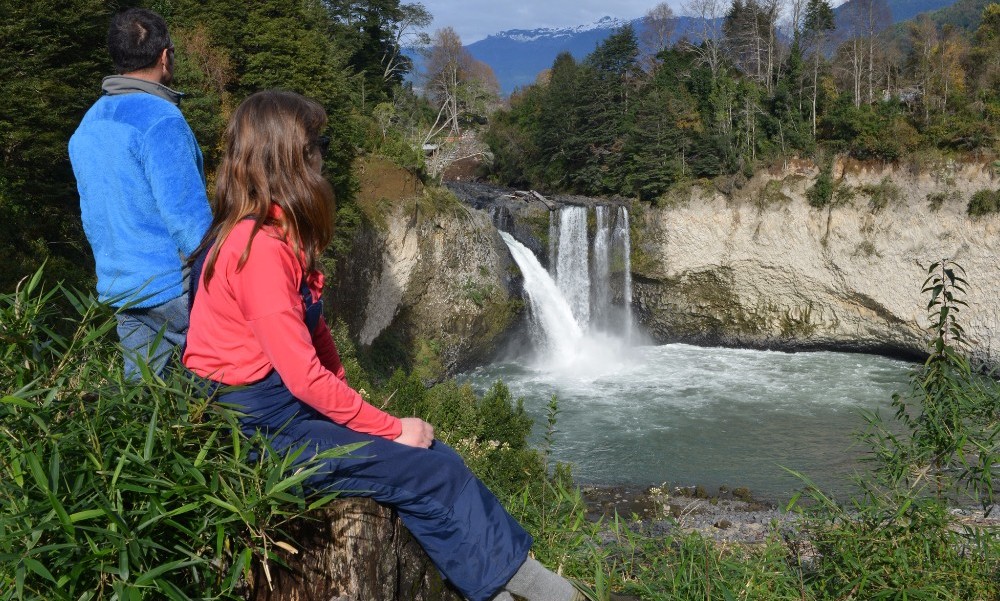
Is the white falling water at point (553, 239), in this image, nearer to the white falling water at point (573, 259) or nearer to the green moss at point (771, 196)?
the white falling water at point (573, 259)

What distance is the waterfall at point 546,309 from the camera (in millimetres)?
20203

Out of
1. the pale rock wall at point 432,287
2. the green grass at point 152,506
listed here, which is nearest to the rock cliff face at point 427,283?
the pale rock wall at point 432,287

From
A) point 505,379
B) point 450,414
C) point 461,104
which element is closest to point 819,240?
point 505,379

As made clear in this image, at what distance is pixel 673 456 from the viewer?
13641 millimetres

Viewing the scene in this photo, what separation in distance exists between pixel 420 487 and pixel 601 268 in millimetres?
19781

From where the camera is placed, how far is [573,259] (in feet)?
69.4

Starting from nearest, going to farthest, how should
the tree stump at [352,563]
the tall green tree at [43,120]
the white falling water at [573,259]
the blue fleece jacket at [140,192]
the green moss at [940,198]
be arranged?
the tree stump at [352,563] < the blue fleece jacket at [140,192] < the tall green tree at [43,120] < the green moss at [940,198] < the white falling water at [573,259]

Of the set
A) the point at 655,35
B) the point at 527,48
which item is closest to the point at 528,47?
the point at 527,48

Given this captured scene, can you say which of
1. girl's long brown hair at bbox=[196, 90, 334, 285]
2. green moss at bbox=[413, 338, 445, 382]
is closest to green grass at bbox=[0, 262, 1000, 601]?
girl's long brown hair at bbox=[196, 90, 334, 285]

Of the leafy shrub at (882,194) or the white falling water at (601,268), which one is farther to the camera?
the white falling water at (601,268)

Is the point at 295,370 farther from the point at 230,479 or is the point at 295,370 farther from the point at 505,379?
the point at 505,379

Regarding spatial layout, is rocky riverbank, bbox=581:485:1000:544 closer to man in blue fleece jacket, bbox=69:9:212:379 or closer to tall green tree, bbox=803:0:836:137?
man in blue fleece jacket, bbox=69:9:212:379

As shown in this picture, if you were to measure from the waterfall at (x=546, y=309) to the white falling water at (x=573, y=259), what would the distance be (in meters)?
0.30

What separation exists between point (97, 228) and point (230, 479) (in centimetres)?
138
